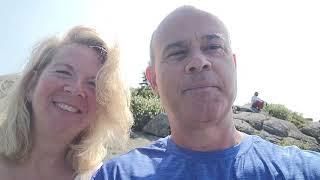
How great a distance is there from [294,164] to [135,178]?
0.89m

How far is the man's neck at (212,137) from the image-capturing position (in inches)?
98.7

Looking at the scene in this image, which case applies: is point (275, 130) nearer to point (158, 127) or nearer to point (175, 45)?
point (158, 127)

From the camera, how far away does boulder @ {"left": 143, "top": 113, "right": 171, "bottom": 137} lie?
12.1 metres

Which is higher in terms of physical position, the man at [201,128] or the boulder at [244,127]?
the man at [201,128]

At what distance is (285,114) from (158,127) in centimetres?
859

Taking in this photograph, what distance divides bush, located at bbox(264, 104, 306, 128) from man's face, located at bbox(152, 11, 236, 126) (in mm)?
16359

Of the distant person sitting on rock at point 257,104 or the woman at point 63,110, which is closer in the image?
the woman at point 63,110

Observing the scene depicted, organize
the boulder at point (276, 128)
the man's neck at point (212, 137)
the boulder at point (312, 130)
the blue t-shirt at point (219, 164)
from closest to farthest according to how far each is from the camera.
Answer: the blue t-shirt at point (219, 164)
the man's neck at point (212, 137)
the boulder at point (276, 128)
the boulder at point (312, 130)

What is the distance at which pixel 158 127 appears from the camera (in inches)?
481

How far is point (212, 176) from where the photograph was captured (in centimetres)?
227

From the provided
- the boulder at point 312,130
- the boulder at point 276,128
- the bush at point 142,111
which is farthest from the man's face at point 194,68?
the boulder at point 312,130

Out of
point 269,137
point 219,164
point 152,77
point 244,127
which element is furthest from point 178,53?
point 269,137

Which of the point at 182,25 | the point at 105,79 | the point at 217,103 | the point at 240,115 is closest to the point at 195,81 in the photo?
the point at 217,103

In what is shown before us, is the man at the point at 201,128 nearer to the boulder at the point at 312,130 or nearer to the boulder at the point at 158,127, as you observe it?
the boulder at the point at 158,127
